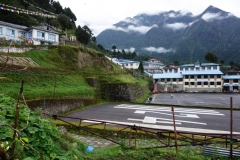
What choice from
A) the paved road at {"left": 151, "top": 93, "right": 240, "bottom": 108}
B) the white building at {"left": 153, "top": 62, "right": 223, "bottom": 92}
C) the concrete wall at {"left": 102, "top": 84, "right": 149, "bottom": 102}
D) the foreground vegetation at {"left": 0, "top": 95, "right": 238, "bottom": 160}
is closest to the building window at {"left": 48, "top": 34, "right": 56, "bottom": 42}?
the concrete wall at {"left": 102, "top": 84, "right": 149, "bottom": 102}

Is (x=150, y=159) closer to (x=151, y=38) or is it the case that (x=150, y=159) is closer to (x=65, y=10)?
(x=65, y=10)

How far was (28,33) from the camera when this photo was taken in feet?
115

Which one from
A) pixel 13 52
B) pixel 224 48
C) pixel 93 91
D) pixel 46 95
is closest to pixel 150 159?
pixel 46 95

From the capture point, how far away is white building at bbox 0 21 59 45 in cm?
3121

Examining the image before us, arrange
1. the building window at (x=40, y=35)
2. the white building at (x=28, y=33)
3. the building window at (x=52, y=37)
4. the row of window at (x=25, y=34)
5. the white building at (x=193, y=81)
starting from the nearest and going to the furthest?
the white building at (x=28, y=33) < the row of window at (x=25, y=34) < the building window at (x=40, y=35) < the building window at (x=52, y=37) < the white building at (x=193, y=81)

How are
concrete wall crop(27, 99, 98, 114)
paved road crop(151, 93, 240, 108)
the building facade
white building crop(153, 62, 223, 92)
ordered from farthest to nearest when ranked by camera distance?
1. the building facade
2. white building crop(153, 62, 223, 92)
3. paved road crop(151, 93, 240, 108)
4. concrete wall crop(27, 99, 98, 114)

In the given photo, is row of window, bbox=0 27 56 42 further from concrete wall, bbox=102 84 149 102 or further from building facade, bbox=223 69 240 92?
building facade, bbox=223 69 240 92

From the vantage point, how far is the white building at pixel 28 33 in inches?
1229

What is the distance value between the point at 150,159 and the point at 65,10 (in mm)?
71096

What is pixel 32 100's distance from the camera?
14.2 meters

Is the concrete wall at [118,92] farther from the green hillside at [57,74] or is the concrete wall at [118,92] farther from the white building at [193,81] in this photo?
the white building at [193,81]

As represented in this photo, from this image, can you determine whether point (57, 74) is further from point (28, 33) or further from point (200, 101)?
point (200, 101)

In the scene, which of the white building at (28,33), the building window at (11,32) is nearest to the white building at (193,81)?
the white building at (28,33)

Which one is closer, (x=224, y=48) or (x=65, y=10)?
(x=65, y=10)
